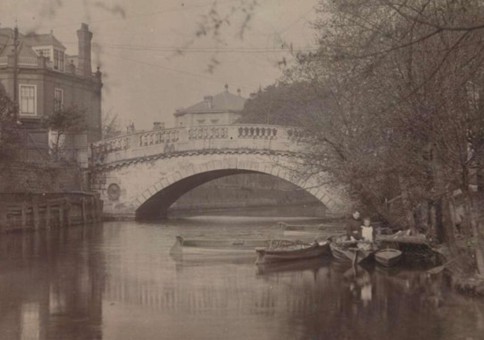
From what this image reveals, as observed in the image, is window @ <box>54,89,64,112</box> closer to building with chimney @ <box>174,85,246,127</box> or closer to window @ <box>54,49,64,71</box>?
window @ <box>54,49,64,71</box>

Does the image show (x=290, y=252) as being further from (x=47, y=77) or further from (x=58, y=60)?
(x=58, y=60)

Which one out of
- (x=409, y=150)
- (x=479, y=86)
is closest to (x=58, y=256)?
(x=409, y=150)

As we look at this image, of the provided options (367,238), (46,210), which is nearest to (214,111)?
(46,210)

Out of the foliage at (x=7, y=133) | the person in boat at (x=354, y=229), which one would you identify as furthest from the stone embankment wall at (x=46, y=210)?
the person in boat at (x=354, y=229)

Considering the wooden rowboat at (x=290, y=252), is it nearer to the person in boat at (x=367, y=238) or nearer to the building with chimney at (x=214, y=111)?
the person in boat at (x=367, y=238)

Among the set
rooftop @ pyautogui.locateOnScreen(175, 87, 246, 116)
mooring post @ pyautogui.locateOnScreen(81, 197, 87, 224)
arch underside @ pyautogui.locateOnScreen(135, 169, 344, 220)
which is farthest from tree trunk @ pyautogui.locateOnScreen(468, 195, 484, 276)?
rooftop @ pyautogui.locateOnScreen(175, 87, 246, 116)

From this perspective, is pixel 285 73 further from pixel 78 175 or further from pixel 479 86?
pixel 78 175
